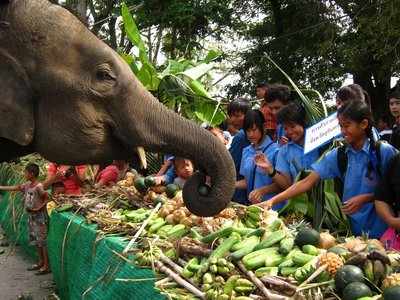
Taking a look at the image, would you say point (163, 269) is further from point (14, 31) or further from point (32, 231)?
point (32, 231)

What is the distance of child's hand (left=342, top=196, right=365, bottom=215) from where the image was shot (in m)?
4.04

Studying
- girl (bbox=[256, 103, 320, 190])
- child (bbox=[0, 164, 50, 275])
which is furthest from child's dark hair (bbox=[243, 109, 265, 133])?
child (bbox=[0, 164, 50, 275])

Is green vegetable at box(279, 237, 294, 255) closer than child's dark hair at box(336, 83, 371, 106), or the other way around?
green vegetable at box(279, 237, 294, 255)

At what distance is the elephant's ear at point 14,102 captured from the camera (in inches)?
104

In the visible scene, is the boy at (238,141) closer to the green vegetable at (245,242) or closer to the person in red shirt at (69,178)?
the green vegetable at (245,242)

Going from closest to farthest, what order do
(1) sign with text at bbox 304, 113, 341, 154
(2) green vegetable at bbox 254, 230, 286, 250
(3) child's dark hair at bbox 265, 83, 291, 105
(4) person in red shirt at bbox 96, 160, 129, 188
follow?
1. (2) green vegetable at bbox 254, 230, 286, 250
2. (1) sign with text at bbox 304, 113, 341, 154
3. (3) child's dark hair at bbox 265, 83, 291, 105
4. (4) person in red shirt at bbox 96, 160, 129, 188

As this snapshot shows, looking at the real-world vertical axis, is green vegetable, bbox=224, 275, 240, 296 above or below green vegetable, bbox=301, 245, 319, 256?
below

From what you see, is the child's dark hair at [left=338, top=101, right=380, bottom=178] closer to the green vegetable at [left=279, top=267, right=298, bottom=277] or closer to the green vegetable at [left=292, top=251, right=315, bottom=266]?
the green vegetable at [left=292, top=251, right=315, bottom=266]

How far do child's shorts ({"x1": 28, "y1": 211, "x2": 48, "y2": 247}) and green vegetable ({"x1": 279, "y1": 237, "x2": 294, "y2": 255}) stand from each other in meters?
5.22

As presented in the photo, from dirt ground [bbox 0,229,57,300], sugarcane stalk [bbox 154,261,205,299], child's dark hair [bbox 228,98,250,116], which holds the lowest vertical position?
dirt ground [bbox 0,229,57,300]

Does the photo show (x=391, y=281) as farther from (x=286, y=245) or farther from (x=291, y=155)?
(x=291, y=155)

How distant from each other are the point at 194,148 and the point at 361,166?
1.69m

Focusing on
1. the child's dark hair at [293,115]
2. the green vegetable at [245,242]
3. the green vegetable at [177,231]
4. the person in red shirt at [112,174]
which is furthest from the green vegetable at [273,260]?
the person in red shirt at [112,174]

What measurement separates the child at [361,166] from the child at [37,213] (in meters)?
4.97
